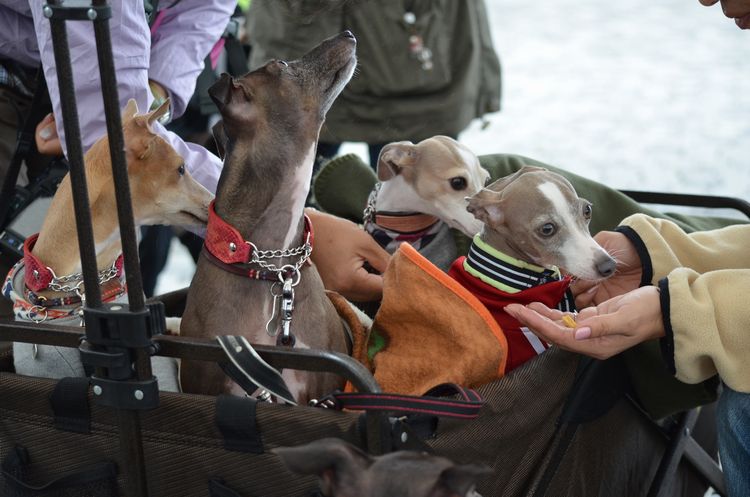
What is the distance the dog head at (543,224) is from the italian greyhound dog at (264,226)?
0.97ft

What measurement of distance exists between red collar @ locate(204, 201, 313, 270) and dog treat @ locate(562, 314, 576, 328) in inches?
17.5

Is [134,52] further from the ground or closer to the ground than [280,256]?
further from the ground

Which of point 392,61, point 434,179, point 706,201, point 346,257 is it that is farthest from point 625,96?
point 346,257

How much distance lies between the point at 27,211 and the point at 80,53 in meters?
0.36

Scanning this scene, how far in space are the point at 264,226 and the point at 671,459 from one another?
773 millimetres

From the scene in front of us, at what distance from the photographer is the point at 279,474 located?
3.54 feet

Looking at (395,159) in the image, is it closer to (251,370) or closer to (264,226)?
(264,226)

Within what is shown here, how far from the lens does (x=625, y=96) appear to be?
209 inches

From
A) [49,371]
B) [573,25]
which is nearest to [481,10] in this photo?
[49,371]

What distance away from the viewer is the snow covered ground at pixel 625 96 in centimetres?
425

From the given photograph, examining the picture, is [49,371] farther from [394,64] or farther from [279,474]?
[394,64]

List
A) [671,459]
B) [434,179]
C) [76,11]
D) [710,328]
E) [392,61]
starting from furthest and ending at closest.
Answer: [392,61] < [434,179] < [671,459] < [710,328] < [76,11]

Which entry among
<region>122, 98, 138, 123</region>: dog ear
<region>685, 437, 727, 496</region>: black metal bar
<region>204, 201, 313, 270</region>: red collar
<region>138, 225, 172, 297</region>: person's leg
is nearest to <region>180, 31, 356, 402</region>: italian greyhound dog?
<region>204, 201, 313, 270</region>: red collar

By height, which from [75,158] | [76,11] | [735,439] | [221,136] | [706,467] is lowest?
[706,467]
